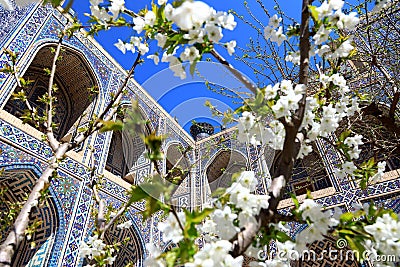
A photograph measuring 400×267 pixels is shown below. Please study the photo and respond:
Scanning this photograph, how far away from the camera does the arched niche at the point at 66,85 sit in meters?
5.88

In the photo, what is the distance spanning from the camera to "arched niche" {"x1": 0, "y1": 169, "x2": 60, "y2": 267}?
14.3 feet

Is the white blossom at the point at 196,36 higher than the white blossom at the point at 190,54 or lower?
higher

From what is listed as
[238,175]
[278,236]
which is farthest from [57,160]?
[278,236]

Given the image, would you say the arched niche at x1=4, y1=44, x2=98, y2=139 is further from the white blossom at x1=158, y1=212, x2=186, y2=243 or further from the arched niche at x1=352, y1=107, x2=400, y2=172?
the white blossom at x1=158, y1=212, x2=186, y2=243

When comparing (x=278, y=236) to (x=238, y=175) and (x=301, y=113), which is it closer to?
(x=238, y=175)

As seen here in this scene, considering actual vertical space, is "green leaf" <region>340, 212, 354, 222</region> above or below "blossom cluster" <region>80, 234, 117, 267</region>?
below

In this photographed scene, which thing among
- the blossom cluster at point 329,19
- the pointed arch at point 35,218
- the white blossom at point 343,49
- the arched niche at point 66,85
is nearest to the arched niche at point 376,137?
the white blossom at point 343,49

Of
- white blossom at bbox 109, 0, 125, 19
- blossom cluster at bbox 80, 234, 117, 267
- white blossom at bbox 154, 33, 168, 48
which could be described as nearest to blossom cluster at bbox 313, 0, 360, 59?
white blossom at bbox 154, 33, 168, 48

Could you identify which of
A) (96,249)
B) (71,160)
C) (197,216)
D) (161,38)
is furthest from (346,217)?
(71,160)

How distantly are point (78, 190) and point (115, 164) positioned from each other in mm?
1993

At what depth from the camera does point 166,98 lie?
1.24 meters

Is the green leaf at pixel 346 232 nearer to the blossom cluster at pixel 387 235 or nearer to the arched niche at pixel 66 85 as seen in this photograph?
the blossom cluster at pixel 387 235

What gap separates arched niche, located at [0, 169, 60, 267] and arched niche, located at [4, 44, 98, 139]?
1.48 m

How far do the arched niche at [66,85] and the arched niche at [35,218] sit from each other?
1482 millimetres
